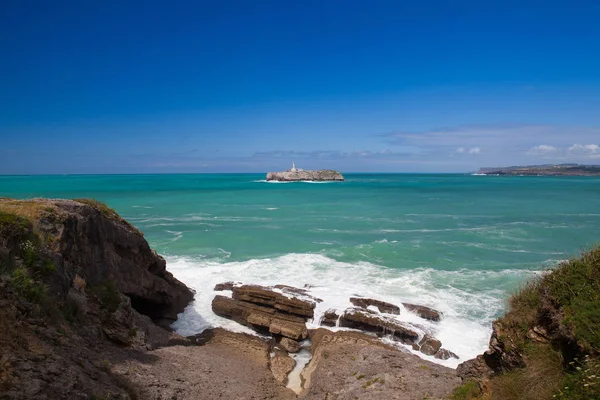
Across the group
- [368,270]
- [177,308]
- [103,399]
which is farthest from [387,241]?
[103,399]

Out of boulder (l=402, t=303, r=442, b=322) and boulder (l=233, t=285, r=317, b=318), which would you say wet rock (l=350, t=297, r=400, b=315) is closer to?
boulder (l=402, t=303, r=442, b=322)

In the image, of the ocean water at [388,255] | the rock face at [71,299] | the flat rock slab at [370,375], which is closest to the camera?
the rock face at [71,299]

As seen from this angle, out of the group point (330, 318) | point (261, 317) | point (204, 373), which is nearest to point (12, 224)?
point (204, 373)

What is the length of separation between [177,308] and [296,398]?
1002 cm

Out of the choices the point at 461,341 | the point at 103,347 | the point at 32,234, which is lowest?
the point at 461,341

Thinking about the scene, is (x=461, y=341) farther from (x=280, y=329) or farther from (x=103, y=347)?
(x=103, y=347)

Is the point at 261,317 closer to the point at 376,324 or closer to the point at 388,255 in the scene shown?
the point at 376,324

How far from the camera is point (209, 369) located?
1249 cm

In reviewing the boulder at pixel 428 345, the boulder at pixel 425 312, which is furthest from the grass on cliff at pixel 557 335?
the boulder at pixel 425 312

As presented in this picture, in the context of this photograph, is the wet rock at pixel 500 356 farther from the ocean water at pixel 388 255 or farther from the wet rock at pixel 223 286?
the wet rock at pixel 223 286

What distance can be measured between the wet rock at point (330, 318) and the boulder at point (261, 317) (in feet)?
3.39

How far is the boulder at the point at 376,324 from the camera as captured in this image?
53.6 feet

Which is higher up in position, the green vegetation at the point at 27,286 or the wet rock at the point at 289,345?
the green vegetation at the point at 27,286

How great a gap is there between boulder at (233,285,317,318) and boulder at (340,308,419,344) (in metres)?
1.97
